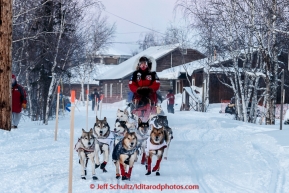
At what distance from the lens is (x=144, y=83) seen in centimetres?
1139

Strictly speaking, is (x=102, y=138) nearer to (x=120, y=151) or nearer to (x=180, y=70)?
(x=120, y=151)

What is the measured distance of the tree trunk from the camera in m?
13.3

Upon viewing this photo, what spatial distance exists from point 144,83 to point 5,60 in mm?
4061

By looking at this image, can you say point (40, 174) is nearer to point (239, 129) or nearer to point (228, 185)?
point (228, 185)

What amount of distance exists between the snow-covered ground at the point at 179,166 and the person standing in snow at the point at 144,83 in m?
1.31

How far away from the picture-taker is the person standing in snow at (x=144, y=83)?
441 inches

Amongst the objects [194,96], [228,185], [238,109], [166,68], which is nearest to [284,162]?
[228,185]

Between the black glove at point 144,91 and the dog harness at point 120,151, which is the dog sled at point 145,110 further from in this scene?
the dog harness at point 120,151

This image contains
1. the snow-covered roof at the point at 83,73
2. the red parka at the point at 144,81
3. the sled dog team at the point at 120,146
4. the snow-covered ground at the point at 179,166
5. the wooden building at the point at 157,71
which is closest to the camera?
the snow-covered ground at the point at 179,166

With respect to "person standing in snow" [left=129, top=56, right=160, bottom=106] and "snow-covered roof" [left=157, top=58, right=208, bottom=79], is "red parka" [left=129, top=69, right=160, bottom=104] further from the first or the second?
"snow-covered roof" [left=157, top=58, right=208, bottom=79]

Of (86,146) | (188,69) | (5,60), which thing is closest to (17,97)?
(5,60)

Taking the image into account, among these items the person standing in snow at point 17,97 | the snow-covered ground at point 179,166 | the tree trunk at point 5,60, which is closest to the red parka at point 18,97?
the person standing in snow at point 17,97

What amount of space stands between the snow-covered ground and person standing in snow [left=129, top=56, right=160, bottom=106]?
51.7 inches

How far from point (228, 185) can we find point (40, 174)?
2892 mm
